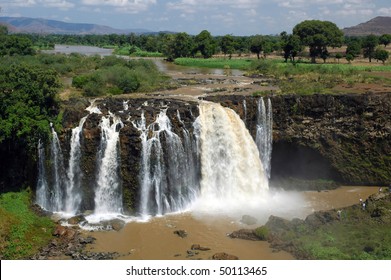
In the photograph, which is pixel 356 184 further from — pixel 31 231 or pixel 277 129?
pixel 31 231

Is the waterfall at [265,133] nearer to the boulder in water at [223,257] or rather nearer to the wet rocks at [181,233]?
the wet rocks at [181,233]

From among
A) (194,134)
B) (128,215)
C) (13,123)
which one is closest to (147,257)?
(128,215)

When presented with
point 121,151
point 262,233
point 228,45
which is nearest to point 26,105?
point 121,151

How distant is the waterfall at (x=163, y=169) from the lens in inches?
910

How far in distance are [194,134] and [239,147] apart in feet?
9.75

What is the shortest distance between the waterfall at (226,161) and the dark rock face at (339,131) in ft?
5.73

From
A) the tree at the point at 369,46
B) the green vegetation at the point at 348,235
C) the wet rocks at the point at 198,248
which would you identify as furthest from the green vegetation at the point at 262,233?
the tree at the point at 369,46

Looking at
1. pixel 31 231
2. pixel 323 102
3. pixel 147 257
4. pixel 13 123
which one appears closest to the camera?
pixel 147 257

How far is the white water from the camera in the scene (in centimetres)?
2481

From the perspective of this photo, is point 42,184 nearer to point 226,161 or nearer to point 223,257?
point 226,161

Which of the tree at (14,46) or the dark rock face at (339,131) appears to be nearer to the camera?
the dark rock face at (339,131)

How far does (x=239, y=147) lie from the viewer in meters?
25.8

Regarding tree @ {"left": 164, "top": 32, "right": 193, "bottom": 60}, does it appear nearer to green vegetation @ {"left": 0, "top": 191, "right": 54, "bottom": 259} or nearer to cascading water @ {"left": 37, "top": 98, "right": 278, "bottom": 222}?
cascading water @ {"left": 37, "top": 98, "right": 278, "bottom": 222}

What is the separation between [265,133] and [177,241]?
34.8 ft
